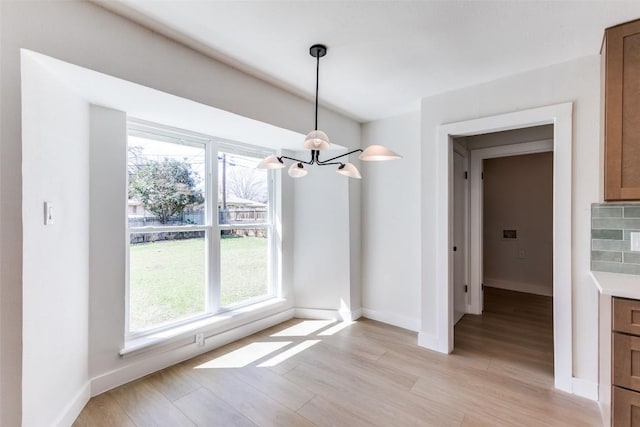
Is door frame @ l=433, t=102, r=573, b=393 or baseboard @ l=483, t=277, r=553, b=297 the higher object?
door frame @ l=433, t=102, r=573, b=393

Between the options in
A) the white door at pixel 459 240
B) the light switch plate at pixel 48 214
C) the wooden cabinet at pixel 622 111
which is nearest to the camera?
the light switch plate at pixel 48 214

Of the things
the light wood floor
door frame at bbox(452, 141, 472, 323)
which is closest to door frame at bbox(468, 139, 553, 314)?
door frame at bbox(452, 141, 472, 323)

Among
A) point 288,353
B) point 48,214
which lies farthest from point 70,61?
point 288,353

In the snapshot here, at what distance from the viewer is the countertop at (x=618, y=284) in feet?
4.93

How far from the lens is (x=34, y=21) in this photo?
143 cm

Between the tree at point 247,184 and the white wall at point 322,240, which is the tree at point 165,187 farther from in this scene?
the white wall at point 322,240

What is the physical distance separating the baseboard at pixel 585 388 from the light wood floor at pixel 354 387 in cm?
7

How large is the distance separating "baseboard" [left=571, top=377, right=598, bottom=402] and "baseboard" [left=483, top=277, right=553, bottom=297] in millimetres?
2905

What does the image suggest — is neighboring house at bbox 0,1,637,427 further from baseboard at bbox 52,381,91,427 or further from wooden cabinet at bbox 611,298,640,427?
wooden cabinet at bbox 611,298,640,427

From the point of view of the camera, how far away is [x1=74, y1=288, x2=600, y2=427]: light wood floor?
190 centimetres

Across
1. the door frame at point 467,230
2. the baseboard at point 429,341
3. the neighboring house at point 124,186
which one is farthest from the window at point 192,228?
the door frame at point 467,230

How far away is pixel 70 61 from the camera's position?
1.54m

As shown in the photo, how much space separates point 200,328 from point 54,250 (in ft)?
4.70

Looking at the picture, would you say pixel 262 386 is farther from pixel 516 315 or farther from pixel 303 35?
pixel 516 315
